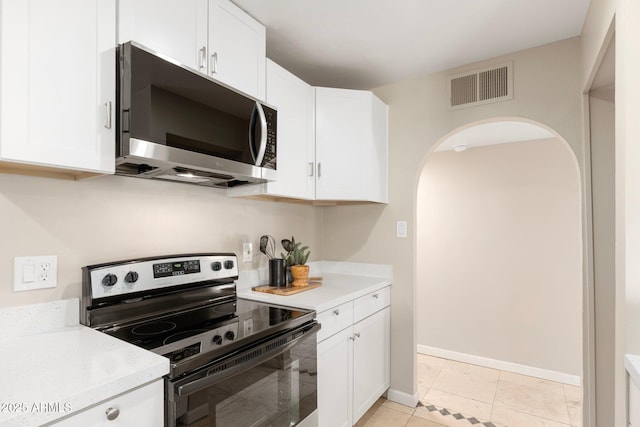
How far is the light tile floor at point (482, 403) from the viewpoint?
2.29 metres

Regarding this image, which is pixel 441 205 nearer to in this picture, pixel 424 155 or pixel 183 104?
pixel 424 155

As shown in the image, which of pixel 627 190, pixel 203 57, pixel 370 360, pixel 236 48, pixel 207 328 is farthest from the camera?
pixel 370 360

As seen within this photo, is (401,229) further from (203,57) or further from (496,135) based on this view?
(203,57)

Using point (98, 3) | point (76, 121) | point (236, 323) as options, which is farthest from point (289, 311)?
point (98, 3)

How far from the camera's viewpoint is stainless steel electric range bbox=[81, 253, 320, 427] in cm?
112

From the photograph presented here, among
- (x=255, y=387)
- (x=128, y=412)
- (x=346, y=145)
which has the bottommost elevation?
(x=255, y=387)

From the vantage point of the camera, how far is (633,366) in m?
0.95

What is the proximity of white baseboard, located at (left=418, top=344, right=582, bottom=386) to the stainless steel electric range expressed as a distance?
225 cm

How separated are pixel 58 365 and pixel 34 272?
1.55 ft

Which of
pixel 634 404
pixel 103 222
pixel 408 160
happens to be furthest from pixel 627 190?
pixel 103 222

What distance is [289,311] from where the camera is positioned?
1.70 m

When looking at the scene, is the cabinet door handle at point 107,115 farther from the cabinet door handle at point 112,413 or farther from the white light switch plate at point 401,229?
the white light switch plate at point 401,229

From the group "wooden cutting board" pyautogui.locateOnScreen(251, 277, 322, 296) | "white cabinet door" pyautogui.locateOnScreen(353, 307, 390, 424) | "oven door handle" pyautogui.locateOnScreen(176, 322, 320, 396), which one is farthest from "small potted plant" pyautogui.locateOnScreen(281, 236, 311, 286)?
"oven door handle" pyautogui.locateOnScreen(176, 322, 320, 396)

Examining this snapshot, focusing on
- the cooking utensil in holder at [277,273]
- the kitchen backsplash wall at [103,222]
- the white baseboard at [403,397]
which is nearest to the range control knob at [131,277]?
the kitchen backsplash wall at [103,222]
